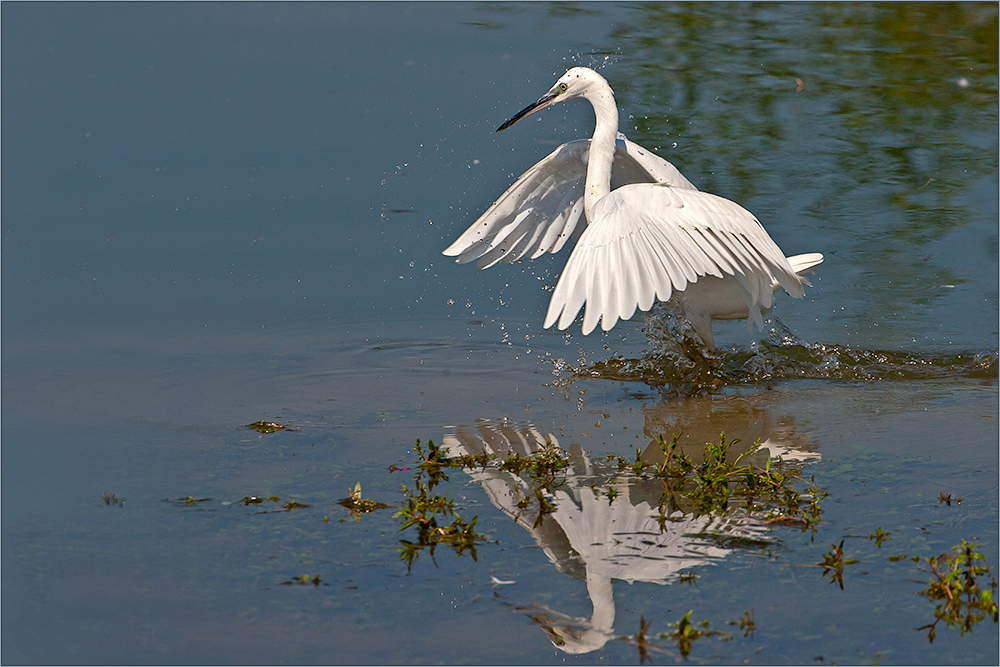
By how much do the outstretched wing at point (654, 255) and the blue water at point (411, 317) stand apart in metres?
0.66

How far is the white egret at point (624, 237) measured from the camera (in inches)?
175

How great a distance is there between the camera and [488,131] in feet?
27.6

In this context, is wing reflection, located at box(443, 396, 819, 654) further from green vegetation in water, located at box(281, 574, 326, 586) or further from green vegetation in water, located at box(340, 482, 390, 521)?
green vegetation in water, located at box(281, 574, 326, 586)

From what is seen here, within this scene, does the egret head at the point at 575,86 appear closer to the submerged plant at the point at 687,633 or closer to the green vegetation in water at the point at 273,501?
the green vegetation in water at the point at 273,501

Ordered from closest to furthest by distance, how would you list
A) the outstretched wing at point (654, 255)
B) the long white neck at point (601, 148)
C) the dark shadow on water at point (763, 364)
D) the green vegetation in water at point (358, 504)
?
1. the green vegetation in water at point (358, 504)
2. the outstretched wing at point (654, 255)
3. the dark shadow on water at point (763, 364)
4. the long white neck at point (601, 148)

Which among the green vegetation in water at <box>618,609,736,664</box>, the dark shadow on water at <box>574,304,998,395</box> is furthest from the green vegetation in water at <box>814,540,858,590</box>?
the dark shadow on water at <box>574,304,998,395</box>

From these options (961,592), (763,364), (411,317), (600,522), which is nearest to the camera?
(961,592)

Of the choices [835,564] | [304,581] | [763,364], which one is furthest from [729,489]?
[763,364]

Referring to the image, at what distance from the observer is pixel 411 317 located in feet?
20.9

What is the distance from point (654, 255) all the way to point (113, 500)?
227cm

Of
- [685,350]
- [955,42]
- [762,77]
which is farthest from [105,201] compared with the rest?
[955,42]

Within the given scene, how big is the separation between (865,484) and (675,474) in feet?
2.29

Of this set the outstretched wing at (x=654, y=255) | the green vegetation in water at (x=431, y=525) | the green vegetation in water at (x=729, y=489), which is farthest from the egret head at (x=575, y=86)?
the green vegetation in water at (x=431, y=525)

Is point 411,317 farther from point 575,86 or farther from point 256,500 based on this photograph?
point 256,500
